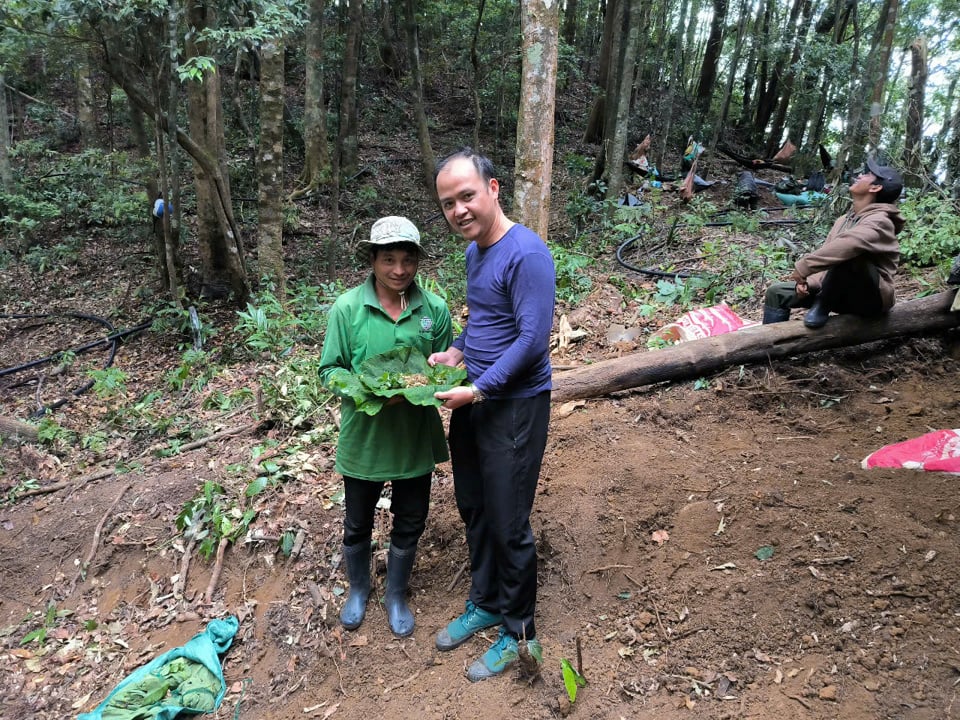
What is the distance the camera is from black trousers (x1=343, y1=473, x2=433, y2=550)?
280 centimetres

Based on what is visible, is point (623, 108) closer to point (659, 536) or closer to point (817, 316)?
point (817, 316)

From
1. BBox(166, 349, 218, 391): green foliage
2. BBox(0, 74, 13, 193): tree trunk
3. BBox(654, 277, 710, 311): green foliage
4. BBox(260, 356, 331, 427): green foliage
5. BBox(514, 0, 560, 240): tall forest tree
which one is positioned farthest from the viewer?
BBox(0, 74, 13, 193): tree trunk

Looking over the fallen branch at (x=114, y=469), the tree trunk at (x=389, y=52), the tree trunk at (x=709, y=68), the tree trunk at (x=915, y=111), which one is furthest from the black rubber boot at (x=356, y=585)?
the tree trunk at (x=709, y=68)

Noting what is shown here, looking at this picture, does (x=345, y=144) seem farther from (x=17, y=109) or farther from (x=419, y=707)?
(x=419, y=707)

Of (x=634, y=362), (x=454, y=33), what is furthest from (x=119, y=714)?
(x=454, y=33)

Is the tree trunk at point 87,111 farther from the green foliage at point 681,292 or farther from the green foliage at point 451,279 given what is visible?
the green foliage at point 681,292

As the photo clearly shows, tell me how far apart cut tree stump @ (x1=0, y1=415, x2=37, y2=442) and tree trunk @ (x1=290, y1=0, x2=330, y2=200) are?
774 centimetres

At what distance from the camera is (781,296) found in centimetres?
461

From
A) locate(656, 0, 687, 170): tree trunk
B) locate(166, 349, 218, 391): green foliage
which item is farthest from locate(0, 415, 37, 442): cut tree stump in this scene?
locate(656, 0, 687, 170): tree trunk

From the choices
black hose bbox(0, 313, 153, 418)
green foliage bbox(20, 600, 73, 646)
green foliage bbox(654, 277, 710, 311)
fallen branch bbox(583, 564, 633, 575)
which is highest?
green foliage bbox(654, 277, 710, 311)

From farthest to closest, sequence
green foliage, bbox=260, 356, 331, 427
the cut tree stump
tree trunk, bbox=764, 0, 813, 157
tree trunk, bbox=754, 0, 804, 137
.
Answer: tree trunk, bbox=764, 0, 813, 157 → tree trunk, bbox=754, 0, 804, 137 → the cut tree stump → green foliage, bbox=260, 356, 331, 427

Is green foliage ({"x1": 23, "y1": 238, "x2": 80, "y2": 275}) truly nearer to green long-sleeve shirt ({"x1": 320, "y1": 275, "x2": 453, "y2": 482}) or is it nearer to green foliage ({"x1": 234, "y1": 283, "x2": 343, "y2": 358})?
green foliage ({"x1": 234, "y1": 283, "x2": 343, "y2": 358})

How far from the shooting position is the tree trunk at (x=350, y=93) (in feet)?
38.2

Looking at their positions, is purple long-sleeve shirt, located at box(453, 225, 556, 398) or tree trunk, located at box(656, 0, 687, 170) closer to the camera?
purple long-sleeve shirt, located at box(453, 225, 556, 398)
